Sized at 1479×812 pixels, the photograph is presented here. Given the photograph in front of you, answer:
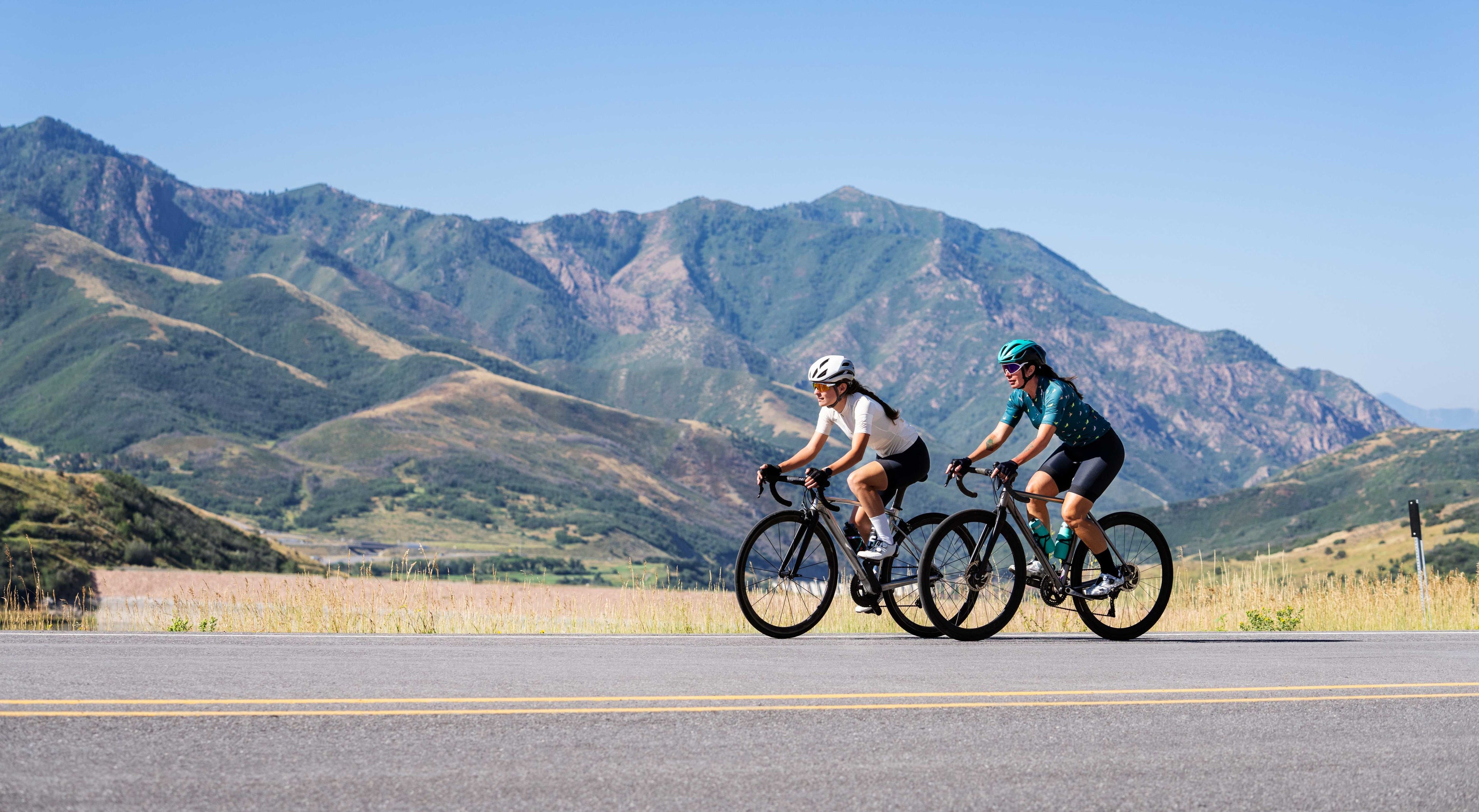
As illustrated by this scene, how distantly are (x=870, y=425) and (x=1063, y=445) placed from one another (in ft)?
5.05

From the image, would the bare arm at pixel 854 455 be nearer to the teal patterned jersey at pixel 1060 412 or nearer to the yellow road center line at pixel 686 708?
the teal patterned jersey at pixel 1060 412

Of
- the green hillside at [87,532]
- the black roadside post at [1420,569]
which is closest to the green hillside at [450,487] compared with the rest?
the green hillside at [87,532]

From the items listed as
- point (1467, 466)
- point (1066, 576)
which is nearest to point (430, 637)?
point (1066, 576)

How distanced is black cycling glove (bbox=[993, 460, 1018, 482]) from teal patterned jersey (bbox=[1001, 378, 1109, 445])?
0.35 m

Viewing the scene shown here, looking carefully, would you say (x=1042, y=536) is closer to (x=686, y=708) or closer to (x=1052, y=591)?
(x=1052, y=591)

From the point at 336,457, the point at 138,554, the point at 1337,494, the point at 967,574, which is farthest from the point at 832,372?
the point at 1337,494

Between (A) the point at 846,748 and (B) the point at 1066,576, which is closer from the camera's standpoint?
(A) the point at 846,748

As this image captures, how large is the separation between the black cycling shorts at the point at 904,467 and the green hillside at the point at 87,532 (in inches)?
1513

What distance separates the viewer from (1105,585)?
10055 mm

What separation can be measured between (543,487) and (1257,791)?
6619 inches

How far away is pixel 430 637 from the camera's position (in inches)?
411

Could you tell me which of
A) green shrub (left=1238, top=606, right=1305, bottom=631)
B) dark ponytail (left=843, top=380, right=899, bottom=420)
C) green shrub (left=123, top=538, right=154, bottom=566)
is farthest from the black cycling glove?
A: green shrub (left=123, top=538, right=154, bottom=566)

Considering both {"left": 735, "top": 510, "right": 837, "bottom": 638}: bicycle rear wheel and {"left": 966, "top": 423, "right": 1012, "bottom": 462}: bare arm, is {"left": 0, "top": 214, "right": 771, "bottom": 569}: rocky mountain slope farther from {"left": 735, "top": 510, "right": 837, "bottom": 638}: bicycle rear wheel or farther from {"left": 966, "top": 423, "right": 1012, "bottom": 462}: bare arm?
{"left": 966, "top": 423, "right": 1012, "bottom": 462}: bare arm

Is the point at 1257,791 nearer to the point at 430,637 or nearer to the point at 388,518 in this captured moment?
the point at 430,637
